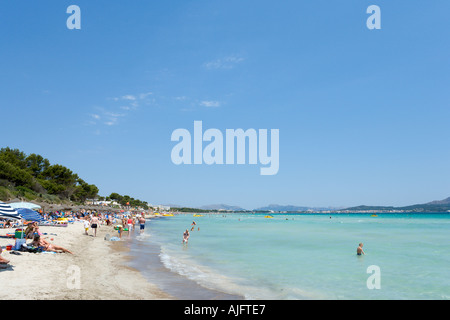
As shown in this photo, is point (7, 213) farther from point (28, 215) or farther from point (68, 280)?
point (28, 215)

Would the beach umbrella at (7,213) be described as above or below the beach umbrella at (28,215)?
above

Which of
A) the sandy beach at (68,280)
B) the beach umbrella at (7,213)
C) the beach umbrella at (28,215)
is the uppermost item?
the beach umbrella at (7,213)

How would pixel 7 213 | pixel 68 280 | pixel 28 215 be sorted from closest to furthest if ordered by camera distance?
pixel 68 280
pixel 7 213
pixel 28 215

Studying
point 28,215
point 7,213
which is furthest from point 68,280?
point 28,215

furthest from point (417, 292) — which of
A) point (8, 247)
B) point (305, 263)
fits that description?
point (8, 247)

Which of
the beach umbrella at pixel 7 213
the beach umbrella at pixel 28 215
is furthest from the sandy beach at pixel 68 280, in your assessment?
the beach umbrella at pixel 28 215

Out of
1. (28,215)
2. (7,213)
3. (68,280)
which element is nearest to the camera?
(68,280)

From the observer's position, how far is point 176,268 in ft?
45.5

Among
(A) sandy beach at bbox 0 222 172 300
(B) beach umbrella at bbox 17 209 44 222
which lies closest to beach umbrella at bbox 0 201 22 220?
(A) sandy beach at bbox 0 222 172 300

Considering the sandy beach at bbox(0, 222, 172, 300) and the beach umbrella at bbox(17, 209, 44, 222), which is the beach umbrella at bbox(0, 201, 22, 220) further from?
the beach umbrella at bbox(17, 209, 44, 222)

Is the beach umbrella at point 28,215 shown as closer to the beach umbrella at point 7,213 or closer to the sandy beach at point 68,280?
the sandy beach at point 68,280

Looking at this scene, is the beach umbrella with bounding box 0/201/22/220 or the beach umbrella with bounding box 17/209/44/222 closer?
the beach umbrella with bounding box 0/201/22/220

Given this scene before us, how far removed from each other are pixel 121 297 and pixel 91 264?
5445 millimetres

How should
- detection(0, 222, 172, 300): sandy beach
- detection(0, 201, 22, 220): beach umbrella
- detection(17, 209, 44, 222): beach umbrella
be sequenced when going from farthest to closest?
detection(17, 209, 44, 222): beach umbrella → detection(0, 201, 22, 220): beach umbrella → detection(0, 222, 172, 300): sandy beach
